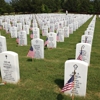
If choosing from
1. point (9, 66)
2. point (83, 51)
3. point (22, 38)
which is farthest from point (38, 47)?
point (22, 38)

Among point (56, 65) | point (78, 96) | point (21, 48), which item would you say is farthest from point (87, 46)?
point (21, 48)

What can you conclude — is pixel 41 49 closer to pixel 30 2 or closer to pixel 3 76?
pixel 3 76

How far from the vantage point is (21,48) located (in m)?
10.8

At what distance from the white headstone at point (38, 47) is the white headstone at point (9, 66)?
242 centimetres

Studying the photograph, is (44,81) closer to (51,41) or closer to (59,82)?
(59,82)

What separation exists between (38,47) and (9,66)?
269 cm

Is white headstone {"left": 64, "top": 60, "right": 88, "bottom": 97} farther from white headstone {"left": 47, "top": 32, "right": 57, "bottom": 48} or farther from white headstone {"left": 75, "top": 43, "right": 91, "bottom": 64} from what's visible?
white headstone {"left": 47, "top": 32, "right": 57, "bottom": 48}

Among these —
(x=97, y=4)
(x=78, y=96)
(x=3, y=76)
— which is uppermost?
(x=97, y=4)

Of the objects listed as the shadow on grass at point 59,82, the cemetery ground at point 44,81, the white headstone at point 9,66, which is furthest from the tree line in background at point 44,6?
the shadow on grass at point 59,82

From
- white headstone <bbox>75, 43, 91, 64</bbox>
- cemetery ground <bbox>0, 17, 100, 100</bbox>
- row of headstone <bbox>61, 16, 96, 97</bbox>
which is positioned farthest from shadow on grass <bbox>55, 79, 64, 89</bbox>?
white headstone <bbox>75, 43, 91, 64</bbox>

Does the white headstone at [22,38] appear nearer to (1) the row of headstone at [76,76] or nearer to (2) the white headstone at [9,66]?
(2) the white headstone at [9,66]

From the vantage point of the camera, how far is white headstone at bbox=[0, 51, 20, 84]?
5.52m

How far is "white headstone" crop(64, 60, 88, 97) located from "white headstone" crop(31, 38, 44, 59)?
3.30 metres

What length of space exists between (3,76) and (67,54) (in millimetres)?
4530
